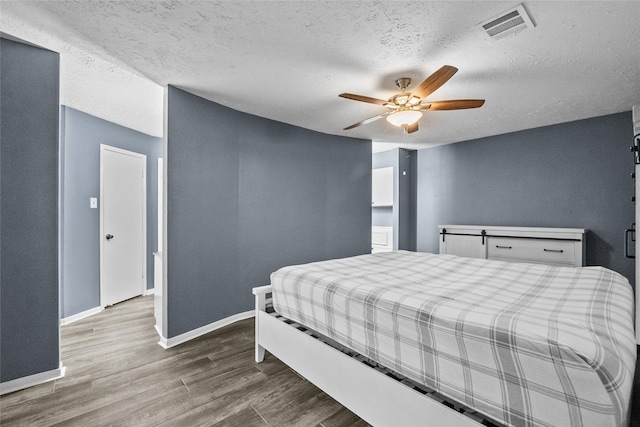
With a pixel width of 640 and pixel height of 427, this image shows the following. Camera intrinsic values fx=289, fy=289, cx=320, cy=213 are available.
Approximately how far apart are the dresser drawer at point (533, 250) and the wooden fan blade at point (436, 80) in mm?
2808

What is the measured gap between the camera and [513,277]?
2.04 meters

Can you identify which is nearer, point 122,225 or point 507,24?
point 507,24

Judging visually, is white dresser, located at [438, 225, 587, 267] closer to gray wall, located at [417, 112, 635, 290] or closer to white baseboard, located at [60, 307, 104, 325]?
gray wall, located at [417, 112, 635, 290]

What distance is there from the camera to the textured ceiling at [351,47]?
1700mm

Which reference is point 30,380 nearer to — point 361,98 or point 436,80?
point 361,98

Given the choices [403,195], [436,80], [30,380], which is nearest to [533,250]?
[403,195]

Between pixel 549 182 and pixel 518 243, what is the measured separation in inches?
37.3

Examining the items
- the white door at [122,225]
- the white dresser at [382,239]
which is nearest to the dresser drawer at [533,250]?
the white dresser at [382,239]

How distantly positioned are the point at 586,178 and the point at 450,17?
10.8 ft

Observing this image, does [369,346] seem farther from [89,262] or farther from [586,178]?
[586,178]

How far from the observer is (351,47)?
208 cm

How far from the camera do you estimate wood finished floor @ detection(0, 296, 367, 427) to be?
171cm

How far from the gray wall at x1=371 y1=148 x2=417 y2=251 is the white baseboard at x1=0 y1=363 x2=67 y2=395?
188 inches

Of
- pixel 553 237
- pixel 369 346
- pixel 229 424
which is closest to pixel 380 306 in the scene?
pixel 369 346
